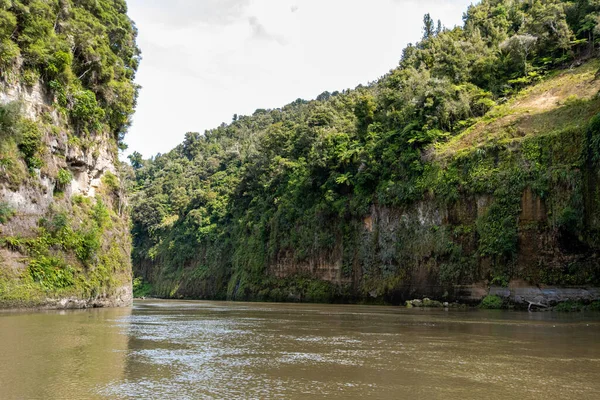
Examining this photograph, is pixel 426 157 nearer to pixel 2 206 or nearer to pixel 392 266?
pixel 392 266

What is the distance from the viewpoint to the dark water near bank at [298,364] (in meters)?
7.11

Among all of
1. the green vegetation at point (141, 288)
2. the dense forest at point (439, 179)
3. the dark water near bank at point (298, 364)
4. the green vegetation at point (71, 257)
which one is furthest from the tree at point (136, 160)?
the dark water near bank at point (298, 364)

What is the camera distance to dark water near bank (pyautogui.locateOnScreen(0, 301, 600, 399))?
7.11 meters

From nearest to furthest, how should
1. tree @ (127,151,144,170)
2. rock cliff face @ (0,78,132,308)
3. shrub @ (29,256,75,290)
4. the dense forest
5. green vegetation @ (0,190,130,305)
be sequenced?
green vegetation @ (0,190,130,305), rock cliff face @ (0,78,132,308), shrub @ (29,256,75,290), the dense forest, tree @ (127,151,144,170)

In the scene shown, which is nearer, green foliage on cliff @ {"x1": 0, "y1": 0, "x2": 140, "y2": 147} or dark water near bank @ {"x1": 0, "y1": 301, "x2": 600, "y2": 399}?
dark water near bank @ {"x1": 0, "y1": 301, "x2": 600, "y2": 399}

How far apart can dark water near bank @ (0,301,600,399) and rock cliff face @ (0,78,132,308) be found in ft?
34.4

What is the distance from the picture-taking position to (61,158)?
Result: 3022cm

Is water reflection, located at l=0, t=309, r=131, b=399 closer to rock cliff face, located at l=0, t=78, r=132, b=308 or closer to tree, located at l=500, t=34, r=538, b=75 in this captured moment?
rock cliff face, located at l=0, t=78, r=132, b=308

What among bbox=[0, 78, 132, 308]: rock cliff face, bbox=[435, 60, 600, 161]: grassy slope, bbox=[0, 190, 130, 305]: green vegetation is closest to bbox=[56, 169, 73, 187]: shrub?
bbox=[0, 78, 132, 308]: rock cliff face

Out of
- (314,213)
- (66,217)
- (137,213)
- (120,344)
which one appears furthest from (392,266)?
(137,213)

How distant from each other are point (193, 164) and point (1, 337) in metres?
89.9

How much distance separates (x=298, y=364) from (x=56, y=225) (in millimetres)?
21895

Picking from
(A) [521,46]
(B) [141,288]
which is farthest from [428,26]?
(B) [141,288]

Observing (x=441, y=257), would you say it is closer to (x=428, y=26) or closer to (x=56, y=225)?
(x=56, y=225)
